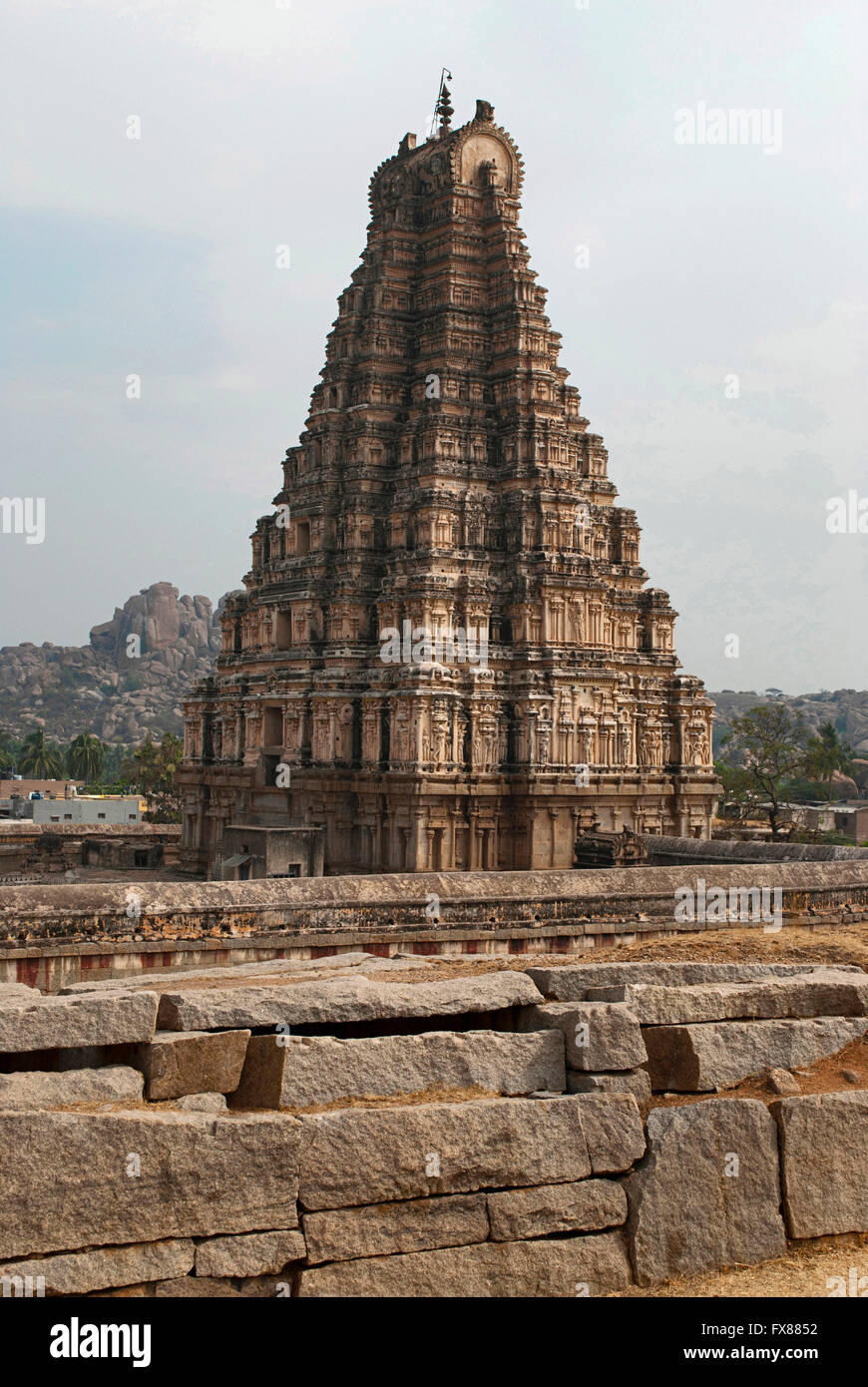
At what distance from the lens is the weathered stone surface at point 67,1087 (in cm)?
588

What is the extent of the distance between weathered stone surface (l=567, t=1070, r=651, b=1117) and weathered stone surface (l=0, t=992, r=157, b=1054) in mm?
2296

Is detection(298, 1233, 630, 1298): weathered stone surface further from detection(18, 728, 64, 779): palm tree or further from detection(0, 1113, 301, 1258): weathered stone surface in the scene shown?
detection(18, 728, 64, 779): palm tree

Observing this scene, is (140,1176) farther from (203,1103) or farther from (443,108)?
(443,108)

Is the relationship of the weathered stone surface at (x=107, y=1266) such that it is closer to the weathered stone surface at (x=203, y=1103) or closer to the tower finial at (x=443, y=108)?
the weathered stone surface at (x=203, y=1103)

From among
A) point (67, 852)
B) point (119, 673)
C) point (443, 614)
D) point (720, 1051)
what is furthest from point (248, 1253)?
point (119, 673)

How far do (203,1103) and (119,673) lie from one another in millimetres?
170633

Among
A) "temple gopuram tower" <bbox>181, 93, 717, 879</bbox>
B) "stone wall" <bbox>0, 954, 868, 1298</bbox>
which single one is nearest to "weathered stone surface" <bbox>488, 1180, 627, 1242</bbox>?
"stone wall" <bbox>0, 954, 868, 1298</bbox>

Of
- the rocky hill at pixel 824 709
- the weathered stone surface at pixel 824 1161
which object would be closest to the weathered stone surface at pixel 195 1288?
the weathered stone surface at pixel 824 1161

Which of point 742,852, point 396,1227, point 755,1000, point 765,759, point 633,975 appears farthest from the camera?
point 765,759

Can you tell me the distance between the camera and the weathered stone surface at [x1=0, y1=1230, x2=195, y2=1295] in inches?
219

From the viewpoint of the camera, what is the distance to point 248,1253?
19.3 ft

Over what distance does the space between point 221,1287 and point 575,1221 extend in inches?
→ 71.4

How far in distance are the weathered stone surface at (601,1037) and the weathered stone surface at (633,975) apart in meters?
0.35
